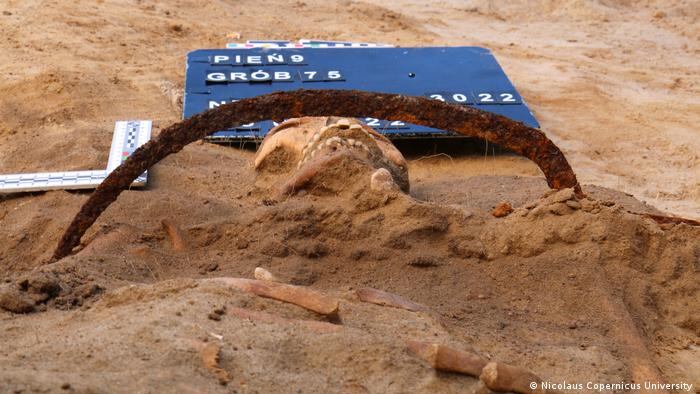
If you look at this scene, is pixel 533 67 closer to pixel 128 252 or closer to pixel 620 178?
pixel 620 178

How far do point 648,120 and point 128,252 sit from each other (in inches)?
171

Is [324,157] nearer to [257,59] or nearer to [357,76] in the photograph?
[357,76]

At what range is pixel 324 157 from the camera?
374 cm

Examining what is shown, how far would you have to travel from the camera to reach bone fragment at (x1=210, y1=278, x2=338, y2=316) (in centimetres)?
232

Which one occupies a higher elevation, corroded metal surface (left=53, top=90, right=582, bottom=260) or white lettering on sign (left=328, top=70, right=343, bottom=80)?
corroded metal surface (left=53, top=90, right=582, bottom=260)

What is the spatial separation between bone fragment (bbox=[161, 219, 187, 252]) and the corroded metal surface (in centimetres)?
30

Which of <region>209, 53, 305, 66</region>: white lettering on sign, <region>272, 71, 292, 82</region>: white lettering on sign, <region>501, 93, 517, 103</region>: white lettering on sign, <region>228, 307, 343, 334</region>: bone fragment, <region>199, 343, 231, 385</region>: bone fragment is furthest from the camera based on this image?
<region>209, 53, 305, 66</region>: white lettering on sign

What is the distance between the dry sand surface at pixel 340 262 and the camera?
2035 mm

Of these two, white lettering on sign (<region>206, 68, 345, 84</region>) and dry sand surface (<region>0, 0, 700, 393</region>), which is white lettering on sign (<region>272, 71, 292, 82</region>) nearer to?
white lettering on sign (<region>206, 68, 345, 84</region>)

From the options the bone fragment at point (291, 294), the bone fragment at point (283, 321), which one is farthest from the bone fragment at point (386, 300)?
the bone fragment at point (283, 321)

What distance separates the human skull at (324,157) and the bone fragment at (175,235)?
571 millimetres

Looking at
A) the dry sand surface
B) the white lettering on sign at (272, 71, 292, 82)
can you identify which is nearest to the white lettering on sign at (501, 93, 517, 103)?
the dry sand surface

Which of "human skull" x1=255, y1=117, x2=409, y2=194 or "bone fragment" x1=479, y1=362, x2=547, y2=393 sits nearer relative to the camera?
"bone fragment" x1=479, y1=362, x2=547, y2=393

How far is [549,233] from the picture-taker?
10.2ft
